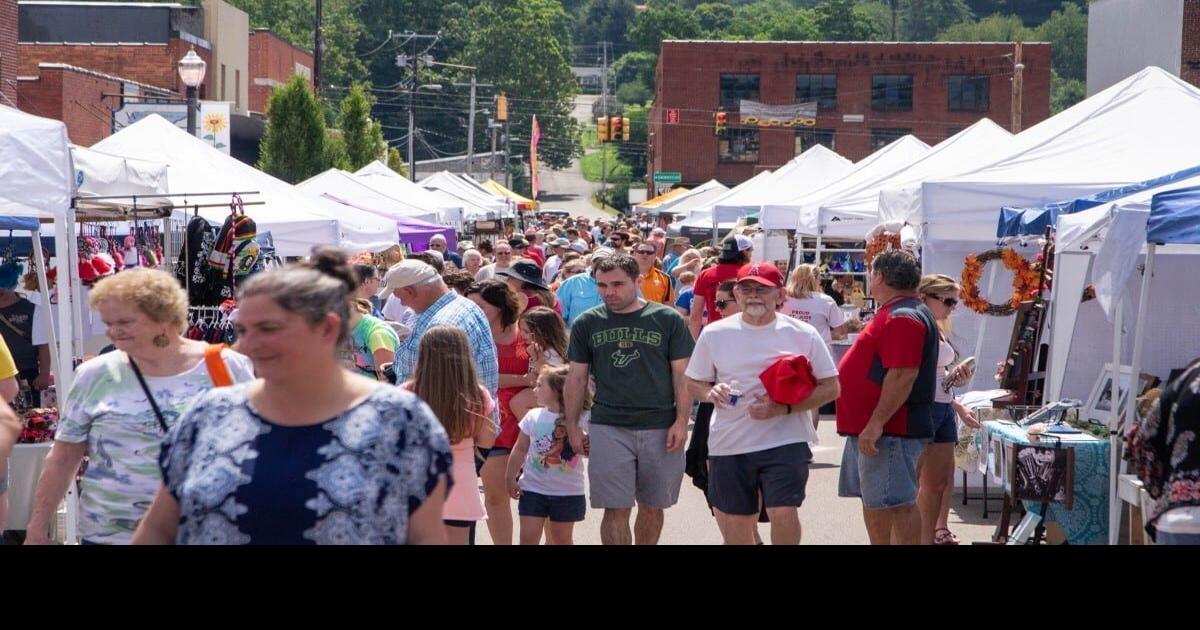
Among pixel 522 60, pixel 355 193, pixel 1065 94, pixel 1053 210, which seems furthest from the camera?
pixel 1065 94

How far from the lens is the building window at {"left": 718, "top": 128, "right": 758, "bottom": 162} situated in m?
72.8

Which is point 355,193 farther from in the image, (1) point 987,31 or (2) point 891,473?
(1) point 987,31

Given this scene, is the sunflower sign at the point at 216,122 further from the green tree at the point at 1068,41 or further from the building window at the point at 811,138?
the green tree at the point at 1068,41

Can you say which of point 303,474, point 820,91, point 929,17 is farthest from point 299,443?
point 929,17

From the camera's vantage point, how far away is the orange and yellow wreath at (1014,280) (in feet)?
35.8

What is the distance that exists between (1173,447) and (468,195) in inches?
1332

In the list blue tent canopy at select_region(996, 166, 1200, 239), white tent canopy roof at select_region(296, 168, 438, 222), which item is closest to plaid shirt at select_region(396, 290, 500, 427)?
A: blue tent canopy at select_region(996, 166, 1200, 239)

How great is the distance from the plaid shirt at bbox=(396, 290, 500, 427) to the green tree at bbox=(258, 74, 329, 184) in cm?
2494

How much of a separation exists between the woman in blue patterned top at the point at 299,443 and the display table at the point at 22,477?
491 centimetres

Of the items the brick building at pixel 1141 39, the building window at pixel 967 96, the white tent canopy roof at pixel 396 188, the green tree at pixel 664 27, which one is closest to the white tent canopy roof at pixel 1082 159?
the white tent canopy roof at pixel 396 188

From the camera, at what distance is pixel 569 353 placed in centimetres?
764

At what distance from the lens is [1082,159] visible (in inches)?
448
